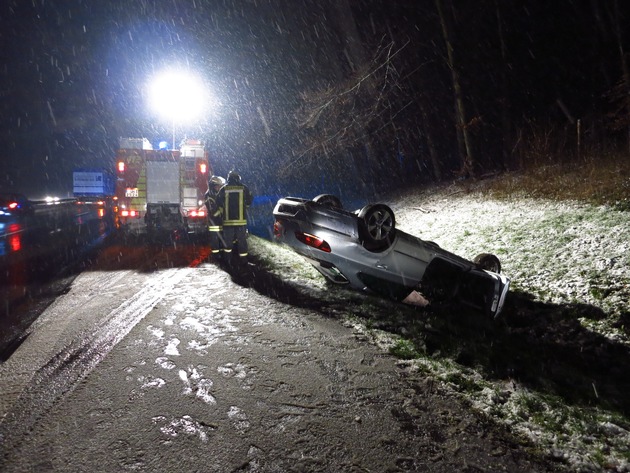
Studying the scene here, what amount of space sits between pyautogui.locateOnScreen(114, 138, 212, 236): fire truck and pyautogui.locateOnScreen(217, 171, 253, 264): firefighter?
4668mm

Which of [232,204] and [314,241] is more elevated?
[232,204]

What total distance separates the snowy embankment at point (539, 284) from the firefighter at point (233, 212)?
860mm

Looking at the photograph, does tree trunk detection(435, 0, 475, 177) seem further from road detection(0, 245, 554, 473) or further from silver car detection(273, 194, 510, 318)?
road detection(0, 245, 554, 473)

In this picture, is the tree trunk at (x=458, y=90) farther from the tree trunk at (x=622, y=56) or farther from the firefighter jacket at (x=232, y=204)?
the firefighter jacket at (x=232, y=204)

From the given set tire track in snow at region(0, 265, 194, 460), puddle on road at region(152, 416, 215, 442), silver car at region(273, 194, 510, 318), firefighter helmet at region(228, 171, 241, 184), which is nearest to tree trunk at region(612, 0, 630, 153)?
silver car at region(273, 194, 510, 318)

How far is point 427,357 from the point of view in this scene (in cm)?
400

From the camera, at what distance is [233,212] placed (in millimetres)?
8727

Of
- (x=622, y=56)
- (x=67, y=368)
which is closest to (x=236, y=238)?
(x=67, y=368)

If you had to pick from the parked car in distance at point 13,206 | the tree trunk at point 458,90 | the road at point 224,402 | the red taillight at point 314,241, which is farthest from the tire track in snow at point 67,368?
the parked car in distance at point 13,206

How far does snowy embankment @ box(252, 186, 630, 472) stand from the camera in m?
2.86

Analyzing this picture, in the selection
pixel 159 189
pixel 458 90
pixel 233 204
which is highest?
pixel 458 90

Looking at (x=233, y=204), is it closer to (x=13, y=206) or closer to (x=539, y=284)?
(x=539, y=284)

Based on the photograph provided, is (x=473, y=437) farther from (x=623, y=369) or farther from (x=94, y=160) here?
(x=94, y=160)

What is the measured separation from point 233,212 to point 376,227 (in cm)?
440
